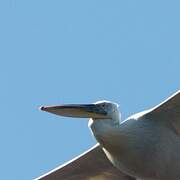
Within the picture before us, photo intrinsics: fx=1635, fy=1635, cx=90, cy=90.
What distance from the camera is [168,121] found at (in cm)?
3041

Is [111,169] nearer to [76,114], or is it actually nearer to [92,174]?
[92,174]

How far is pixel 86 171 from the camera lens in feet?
106

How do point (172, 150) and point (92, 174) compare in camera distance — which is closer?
point (172, 150)

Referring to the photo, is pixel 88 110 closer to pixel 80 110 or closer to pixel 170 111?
pixel 80 110

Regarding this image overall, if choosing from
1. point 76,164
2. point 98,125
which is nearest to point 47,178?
point 76,164

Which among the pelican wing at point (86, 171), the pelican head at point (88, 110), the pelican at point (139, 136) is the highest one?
the pelican head at point (88, 110)

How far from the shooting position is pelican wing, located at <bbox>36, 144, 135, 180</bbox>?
32062 millimetres

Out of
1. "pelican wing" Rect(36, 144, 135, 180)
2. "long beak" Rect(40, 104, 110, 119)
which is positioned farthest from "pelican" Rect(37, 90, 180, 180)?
"pelican wing" Rect(36, 144, 135, 180)

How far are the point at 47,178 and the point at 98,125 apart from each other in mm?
2721

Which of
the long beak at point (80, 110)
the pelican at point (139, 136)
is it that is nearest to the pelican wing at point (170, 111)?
the pelican at point (139, 136)

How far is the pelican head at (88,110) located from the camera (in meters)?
29.9

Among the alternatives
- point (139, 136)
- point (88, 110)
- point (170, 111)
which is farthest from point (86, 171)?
point (170, 111)

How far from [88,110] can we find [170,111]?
1.52m

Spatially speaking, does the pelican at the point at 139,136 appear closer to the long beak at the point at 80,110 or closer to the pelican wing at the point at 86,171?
the long beak at the point at 80,110
